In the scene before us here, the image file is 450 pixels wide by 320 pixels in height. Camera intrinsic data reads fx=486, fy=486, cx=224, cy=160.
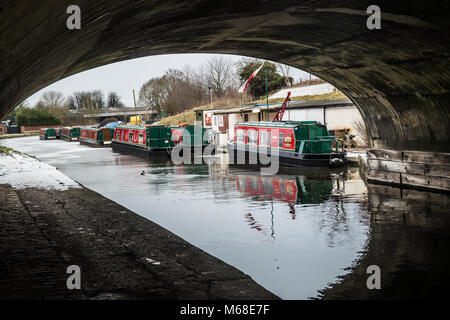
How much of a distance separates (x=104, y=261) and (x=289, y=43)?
715 cm

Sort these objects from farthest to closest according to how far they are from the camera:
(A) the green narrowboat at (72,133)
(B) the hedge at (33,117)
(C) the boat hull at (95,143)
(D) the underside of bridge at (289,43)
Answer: (B) the hedge at (33,117)
(A) the green narrowboat at (72,133)
(C) the boat hull at (95,143)
(D) the underside of bridge at (289,43)

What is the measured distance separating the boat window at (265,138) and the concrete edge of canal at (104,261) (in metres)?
12.5

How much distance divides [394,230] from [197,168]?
42.1ft

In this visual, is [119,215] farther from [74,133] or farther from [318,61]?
[74,133]

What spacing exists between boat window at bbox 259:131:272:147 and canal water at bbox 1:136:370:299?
223cm

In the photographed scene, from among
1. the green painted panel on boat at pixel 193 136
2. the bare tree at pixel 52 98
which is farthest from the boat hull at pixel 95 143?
the bare tree at pixel 52 98

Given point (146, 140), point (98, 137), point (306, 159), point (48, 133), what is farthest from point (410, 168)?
point (48, 133)

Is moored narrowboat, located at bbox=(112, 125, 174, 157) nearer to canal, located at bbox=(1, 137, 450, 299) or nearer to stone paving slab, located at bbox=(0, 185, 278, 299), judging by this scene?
canal, located at bbox=(1, 137, 450, 299)

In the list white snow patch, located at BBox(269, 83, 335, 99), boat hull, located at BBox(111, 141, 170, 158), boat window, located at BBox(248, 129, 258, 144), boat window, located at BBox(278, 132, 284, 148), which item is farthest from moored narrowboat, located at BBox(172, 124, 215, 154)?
white snow patch, located at BBox(269, 83, 335, 99)

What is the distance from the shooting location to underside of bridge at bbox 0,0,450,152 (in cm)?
561

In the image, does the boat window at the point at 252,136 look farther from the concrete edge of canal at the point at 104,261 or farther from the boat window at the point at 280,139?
the concrete edge of canal at the point at 104,261

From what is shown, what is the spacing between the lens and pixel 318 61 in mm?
13094

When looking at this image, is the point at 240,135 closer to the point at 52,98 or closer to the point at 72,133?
the point at 72,133

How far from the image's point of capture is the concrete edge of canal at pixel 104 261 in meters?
5.25
